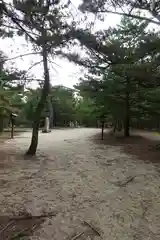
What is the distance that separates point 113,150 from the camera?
987 cm

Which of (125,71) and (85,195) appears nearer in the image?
(85,195)

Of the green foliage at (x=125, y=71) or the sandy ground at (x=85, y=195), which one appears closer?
the sandy ground at (x=85, y=195)

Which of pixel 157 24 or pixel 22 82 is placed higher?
pixel 157 24

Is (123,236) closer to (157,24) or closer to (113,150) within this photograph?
(157,24)

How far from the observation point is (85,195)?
458 cm

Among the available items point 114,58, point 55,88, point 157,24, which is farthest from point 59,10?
point 55,88

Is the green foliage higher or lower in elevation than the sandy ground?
higher

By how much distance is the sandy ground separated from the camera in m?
3.37

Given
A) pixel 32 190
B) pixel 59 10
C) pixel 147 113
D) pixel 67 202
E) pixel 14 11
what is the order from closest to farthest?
pixel 67 202, pixel 32 190, pixel 14 11, pixel 59 10, pixel 147 113

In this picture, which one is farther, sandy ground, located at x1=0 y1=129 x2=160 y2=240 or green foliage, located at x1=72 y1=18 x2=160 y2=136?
green foliage, located at x1=72 y1=18 x2=160 y2=136

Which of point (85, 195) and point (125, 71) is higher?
point (125, 71)

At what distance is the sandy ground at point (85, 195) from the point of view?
11.1ft

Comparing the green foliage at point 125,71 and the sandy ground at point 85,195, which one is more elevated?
the green foliage at point 125,71

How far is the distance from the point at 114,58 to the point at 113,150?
12.3 ft
